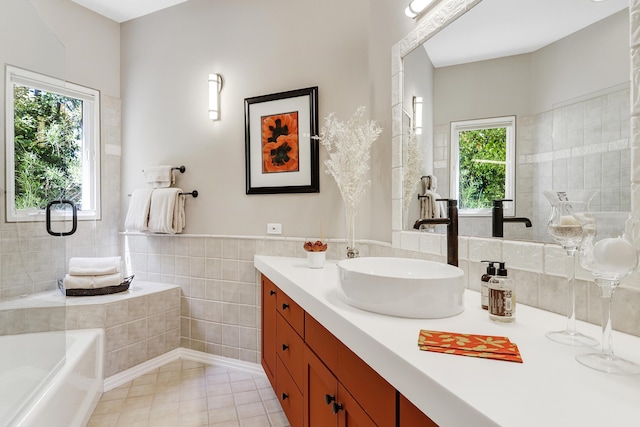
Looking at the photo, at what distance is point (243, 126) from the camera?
8.74 ft

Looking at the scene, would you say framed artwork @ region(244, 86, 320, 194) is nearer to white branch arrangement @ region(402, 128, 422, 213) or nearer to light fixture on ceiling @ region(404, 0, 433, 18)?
white branch arrangement @ region(402, 128, 422, 213)

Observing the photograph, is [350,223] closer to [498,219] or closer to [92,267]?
[498,219]

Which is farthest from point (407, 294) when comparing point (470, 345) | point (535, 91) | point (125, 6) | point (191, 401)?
point (125, 6)

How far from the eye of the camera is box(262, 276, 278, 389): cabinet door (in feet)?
6.78

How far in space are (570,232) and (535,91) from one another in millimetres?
567

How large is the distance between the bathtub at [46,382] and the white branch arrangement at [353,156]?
171cm

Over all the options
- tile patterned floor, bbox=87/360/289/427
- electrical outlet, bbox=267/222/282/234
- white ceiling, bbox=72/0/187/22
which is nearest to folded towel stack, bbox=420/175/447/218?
electrical outlet, bbox=267/222/282/234

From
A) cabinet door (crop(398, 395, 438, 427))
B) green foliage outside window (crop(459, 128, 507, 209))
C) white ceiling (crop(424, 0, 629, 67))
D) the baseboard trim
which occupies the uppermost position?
white ceiling (crop(424, 0, 629, 67))

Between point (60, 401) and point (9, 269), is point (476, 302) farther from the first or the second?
point (9, 269)

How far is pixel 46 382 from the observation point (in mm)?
1533

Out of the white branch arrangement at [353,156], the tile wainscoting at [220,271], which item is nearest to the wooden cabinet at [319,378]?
the tile wainscoting at [220,271]

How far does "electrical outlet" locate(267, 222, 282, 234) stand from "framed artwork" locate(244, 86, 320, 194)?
0.25m

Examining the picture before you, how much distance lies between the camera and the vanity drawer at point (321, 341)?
1155 millimetres

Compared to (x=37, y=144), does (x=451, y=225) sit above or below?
below
